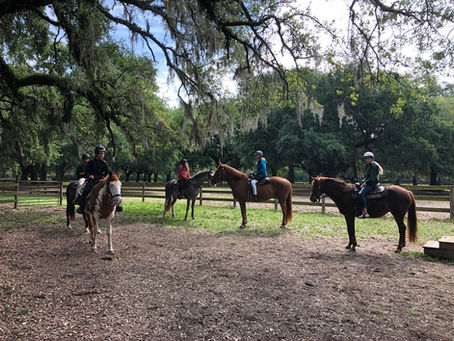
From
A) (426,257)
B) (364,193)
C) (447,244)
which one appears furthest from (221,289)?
(447,244)

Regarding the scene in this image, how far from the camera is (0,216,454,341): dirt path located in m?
2.89

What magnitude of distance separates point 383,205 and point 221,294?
14.3ft

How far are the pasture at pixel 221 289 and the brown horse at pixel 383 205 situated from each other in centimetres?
43

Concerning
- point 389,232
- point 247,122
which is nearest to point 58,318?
point 247,122

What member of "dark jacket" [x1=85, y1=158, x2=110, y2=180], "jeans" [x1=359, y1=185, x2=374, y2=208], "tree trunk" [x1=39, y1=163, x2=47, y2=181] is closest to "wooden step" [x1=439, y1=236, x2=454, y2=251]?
"jeans" [x1=359, y1=185, x2=374, y2=208]

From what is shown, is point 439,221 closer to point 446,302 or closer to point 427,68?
point 427,68

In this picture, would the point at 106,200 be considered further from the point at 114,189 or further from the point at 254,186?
the point at 254,186

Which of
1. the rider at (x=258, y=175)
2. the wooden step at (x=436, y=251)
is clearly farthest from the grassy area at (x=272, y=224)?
the wooden step at (x=436, y=251)

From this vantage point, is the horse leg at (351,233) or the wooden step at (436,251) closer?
the wooden step at (436,251)

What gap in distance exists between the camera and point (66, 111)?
9.30m

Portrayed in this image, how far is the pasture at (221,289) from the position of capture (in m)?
2.91

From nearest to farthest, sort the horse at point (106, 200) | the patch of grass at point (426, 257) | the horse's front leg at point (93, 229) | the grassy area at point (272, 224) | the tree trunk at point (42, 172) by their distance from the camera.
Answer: the patch of grass at point (426, 257)
the horse at point (106, 200)
the horse's front leg at point (93, 229)
the grassy area at point (272, 224)
the tree trunk at point (42, 172)

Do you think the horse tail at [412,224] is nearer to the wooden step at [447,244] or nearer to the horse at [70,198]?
the wooden step at [447,244]

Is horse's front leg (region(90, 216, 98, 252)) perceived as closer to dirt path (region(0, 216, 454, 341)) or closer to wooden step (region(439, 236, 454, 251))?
dirt path (region(0, 216, 454, 341))
